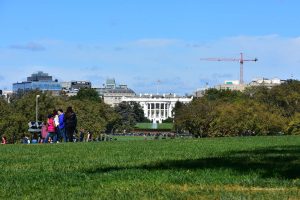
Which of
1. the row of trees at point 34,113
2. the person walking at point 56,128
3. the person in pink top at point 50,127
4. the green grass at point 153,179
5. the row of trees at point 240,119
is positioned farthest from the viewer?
the row of trees at point 240,119

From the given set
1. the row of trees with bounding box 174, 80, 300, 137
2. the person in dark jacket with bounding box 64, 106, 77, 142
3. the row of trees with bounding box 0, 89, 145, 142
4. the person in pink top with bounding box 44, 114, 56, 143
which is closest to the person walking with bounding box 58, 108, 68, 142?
the person in dark jacket with bounding box 64, 106, 77, 142

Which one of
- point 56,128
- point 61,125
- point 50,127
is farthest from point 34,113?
point 61,125

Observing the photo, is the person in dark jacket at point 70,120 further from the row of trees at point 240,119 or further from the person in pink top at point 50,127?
the row of trees at point 240,119

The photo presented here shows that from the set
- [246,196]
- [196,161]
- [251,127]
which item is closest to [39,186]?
[246,196]

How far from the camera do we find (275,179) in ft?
35.8

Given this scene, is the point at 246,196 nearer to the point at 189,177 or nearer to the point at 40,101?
the point at 189,177

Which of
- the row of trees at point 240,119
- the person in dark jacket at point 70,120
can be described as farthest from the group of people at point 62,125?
the row of trees at point 240,119

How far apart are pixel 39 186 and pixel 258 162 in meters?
5.61

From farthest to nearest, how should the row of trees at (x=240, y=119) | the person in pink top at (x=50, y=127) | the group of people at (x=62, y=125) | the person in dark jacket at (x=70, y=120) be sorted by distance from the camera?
the row of trees at (x=240, y=119)
the person in pink top at (x=50, y=127)
the group of people at (x=62, y=125)
the person in dark jacket at (x=70, y=120)

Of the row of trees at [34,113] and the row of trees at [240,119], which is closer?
the row of trees at [34,113]

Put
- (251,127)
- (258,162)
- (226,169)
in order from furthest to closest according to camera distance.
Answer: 1. (251,127)
2. (258,162)
3. (226,169)

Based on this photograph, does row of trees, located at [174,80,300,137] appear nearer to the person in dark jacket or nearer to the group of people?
the group of people

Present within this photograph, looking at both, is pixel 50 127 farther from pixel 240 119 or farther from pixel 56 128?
pixel 240 119

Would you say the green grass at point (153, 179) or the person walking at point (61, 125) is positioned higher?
the person walking at point (61, 125)
